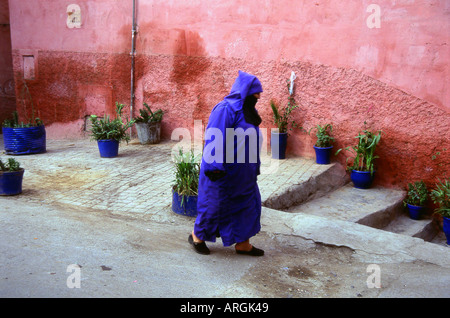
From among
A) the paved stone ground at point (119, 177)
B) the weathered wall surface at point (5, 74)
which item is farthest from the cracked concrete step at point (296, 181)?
the weathered wall surface at point (5, 74)

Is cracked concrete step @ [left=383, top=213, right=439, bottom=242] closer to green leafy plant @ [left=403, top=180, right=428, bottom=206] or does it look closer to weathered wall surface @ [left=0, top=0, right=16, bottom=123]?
green leafy plant @ [left=403, top=180, right=428, bottom=206]

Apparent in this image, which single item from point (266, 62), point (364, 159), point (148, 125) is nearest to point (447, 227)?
point (364, 159)

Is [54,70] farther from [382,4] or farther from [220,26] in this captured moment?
[382,4]

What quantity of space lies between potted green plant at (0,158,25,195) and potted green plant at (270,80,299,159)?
4.34 m

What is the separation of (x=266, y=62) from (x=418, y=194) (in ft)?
12.0

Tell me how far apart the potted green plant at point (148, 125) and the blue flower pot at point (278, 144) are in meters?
2.88

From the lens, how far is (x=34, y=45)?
10750 millimetres

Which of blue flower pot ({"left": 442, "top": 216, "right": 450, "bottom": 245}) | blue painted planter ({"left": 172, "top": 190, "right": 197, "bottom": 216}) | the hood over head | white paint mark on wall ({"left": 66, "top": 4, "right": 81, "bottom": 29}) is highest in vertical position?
white paint mark on wall ({"left": 66, "top": 4, "right": 81, "bottom": 29})

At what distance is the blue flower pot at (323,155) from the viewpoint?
7320 millimetres

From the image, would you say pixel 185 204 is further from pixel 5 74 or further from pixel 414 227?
pixel 5 74

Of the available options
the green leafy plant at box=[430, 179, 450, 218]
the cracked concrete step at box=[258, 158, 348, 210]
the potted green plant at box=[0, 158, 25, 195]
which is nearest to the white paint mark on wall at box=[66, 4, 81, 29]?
the potted green plant at box=[0, 158, 25, 195]

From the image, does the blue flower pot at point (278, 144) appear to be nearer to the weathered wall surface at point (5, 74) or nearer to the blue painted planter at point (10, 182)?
the blue painted planter at point (10, 182)

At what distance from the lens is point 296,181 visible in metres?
6.51

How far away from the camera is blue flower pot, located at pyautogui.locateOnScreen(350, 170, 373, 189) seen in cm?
695
